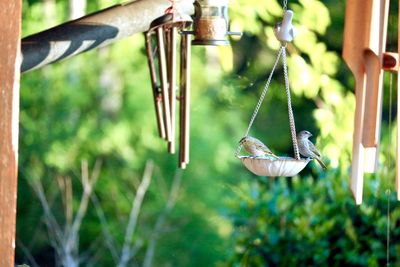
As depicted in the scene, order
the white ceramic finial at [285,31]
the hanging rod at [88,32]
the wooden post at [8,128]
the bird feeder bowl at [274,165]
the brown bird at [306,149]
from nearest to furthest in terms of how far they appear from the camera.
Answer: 1. the wooden post at [8,128]
2. the bird feeder bowl at [274,165]
3. the white ceramic finial at [285,31]
4. the brown bird at [306,149]
5. the hanging rod at [88,32]

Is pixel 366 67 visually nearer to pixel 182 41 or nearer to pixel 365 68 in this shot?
pixel 365 68

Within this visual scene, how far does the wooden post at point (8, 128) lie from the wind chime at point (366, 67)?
1509 mm

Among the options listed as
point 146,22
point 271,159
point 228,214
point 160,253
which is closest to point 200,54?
point 160,253

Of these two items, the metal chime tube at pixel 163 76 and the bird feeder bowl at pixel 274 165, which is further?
the metal chime tube at pixel 163 76

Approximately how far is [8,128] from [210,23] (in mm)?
1522

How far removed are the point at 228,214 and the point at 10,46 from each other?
349cm

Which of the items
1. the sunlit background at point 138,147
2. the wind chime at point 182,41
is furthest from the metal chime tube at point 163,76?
the sunlit background at point 138,147

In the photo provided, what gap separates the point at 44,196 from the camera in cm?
734

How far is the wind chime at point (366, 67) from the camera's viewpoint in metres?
3.54

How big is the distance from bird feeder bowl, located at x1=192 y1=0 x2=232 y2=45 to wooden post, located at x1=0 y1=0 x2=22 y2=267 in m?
1.40

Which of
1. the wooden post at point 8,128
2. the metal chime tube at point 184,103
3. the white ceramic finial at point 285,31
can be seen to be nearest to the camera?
the wooden post at point 8,128

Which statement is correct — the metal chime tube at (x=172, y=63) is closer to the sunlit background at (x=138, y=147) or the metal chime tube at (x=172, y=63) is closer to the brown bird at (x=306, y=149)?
the brown bird at (x=306, y=149)

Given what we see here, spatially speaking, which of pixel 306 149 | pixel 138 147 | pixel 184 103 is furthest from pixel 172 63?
pixel 138 147

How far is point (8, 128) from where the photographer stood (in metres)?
2.37
